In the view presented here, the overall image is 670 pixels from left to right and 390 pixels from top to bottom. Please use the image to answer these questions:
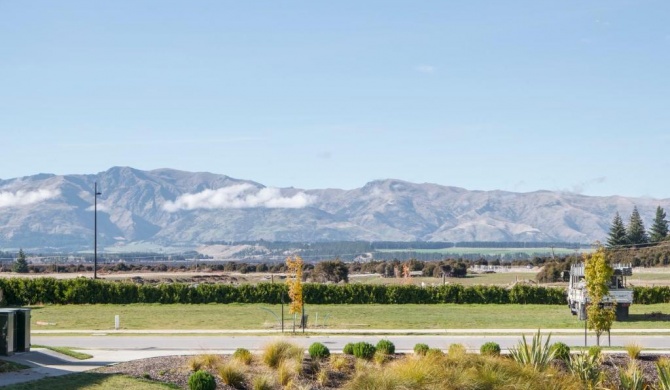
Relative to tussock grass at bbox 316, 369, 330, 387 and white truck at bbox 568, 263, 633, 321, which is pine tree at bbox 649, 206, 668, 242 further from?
tussock grass at bbox 316, 369, 330, 387

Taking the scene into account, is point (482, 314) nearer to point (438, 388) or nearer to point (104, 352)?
point (104, 352)

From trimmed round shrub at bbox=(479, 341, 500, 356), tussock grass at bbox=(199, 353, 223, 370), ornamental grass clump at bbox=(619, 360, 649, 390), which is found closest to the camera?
ornamental grass clump at bbox=(619, 360, 649, 390)

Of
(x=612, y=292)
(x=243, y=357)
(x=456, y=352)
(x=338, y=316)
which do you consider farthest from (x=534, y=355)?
(x=338, y=316)

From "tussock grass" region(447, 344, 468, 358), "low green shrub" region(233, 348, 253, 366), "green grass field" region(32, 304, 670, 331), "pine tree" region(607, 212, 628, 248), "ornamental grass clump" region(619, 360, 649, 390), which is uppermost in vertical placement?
"pine tree" region(607, 212, 628, 248)

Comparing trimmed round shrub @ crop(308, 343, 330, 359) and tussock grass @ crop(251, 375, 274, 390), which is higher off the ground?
trimmed round shrub @ crop(308, 343, 330, 359)

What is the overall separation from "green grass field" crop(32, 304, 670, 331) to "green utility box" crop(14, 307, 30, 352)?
14351mm

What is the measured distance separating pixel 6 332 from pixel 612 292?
2883 centimetres

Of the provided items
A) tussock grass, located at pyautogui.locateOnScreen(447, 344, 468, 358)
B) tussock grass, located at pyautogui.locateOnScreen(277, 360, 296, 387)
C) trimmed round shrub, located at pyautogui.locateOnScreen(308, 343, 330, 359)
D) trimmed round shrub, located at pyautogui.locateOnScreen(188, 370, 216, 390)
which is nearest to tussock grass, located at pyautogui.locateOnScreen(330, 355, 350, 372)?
trimmed round shrub, located at pyautogui.locateOnScreen(308, 343, 330, 359)

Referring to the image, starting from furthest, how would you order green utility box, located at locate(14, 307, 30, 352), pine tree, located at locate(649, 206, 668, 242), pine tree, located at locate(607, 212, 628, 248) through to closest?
pine tree, located at locate(649, 206, 668, 242), pine tree, located at locate(607, 212, 628, 248), green utility box, located at locate(14, 307, 30, 352)

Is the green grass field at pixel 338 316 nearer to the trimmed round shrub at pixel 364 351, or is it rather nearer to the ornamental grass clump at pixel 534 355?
the trimmed round shrub at pixel 364 351

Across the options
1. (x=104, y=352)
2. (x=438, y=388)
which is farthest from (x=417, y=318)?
(x=438, y=388)

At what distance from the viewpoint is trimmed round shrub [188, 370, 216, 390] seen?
21.6 meters

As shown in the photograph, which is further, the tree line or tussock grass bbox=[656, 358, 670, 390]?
the tree line

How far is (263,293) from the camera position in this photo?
5825 cm
